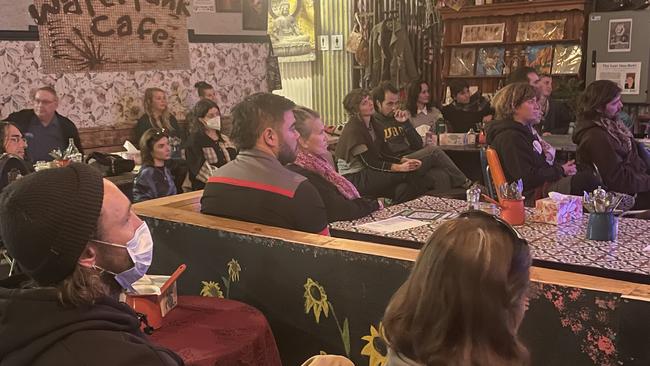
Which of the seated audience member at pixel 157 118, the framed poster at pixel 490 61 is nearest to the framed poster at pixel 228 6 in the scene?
the seated audience member at pixel 157 118

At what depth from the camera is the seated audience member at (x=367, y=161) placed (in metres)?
5.55

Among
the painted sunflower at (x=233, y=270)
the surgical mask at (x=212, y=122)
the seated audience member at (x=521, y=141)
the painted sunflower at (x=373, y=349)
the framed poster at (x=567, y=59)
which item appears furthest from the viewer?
the framed poster at (x=567, y=59)

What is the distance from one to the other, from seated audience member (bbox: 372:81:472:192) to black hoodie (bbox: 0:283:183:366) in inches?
178

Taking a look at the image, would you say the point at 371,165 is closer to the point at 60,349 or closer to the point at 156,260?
the point at 156,260

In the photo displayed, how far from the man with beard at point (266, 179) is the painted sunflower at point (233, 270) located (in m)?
0.21

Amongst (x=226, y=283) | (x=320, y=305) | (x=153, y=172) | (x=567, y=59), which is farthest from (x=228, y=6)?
(x=320, y=305)

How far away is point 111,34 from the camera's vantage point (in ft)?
20.9

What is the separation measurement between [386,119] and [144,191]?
2.48 m

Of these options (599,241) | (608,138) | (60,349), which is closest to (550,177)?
(608,138)

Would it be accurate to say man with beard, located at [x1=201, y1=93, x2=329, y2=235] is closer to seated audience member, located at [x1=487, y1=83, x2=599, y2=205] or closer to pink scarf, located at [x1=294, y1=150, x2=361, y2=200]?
pink scarf, located at [x1=294, y1=150, x2=361, y2=200]

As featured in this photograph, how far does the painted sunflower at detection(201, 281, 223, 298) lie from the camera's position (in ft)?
9.67

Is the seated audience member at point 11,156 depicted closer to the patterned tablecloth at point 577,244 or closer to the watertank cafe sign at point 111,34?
the watertank cafe sign at point 111,34

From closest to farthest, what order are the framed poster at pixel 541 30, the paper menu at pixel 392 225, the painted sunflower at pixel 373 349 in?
the painted sunflower at pixel 373 349 → the paper menu at pixel 392 225 → the framed poster at pixel 541 30

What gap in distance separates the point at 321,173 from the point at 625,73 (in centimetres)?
565
